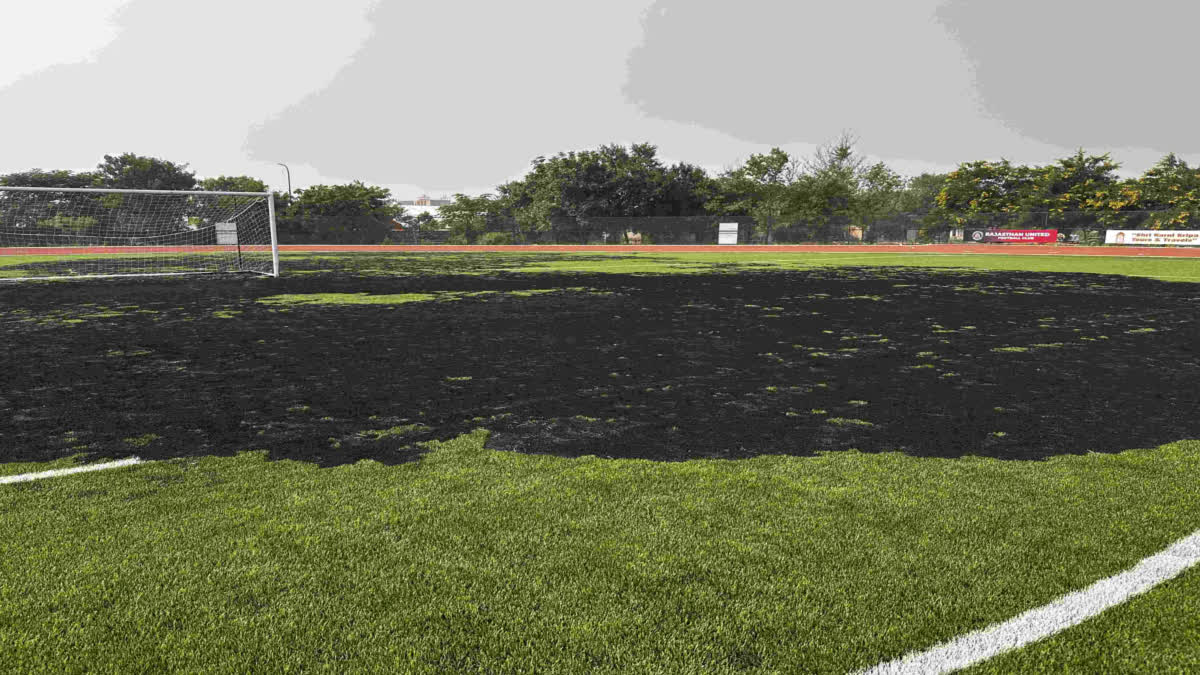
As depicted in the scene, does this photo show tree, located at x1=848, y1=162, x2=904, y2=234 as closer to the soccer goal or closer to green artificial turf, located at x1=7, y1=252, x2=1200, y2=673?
the soccer goal

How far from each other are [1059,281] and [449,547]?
58.6ft

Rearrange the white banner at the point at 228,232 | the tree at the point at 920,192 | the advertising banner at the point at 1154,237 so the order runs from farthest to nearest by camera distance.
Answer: the tree at the point at 920,192 < the advertising banner at the point at 1154,237 < the white banner at the point at 228,232

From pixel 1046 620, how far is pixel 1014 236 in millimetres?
43860

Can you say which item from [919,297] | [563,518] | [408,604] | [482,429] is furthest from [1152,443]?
[919,297]

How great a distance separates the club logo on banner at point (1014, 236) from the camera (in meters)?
38.8

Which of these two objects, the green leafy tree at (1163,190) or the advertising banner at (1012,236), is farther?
the green leafy tree at (1163,190)

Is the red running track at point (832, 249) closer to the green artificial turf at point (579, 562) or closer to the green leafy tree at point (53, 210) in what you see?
the green leafy tree at point (53, 210)

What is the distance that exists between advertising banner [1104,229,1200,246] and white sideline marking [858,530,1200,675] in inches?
1652

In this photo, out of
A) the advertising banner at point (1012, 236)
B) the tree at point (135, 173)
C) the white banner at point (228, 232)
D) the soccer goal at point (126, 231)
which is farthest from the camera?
the tree at point (135, 173)

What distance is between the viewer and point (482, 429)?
4383mm

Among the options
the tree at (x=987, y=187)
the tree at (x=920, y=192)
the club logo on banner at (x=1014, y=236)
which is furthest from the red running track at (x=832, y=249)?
the tree at (x=920, y=192)

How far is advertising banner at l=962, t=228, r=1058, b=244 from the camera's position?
127 ft

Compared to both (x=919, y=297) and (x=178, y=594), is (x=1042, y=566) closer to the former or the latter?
(x=178, y=594)

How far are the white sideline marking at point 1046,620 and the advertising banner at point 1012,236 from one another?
43.0 meters
